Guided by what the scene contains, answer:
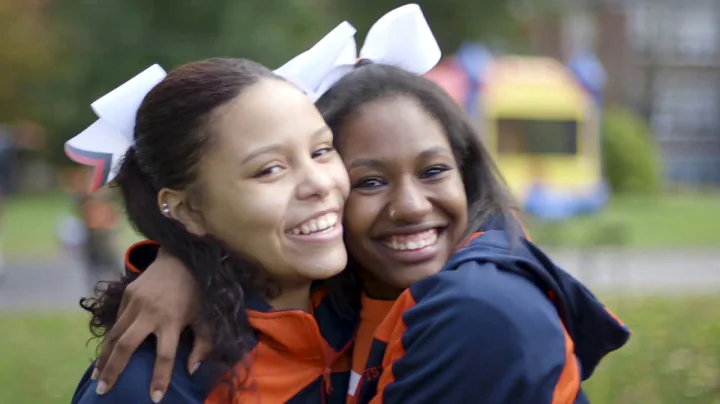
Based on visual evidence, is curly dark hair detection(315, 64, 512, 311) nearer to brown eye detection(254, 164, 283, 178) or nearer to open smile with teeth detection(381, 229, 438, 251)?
open smile with teeth detection(381, 229, 438, 251)

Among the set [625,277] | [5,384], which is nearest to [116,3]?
[625,277]

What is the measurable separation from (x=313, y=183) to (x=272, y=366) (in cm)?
44

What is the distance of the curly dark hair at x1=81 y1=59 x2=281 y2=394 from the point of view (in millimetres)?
2211

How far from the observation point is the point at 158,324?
2152mm

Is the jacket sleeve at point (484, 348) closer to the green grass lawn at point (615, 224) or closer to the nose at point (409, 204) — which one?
the nose at point (409, 204)

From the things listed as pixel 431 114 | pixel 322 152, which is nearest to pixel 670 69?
pixel 431 114

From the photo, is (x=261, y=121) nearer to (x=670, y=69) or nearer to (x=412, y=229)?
(x=412, y=229)

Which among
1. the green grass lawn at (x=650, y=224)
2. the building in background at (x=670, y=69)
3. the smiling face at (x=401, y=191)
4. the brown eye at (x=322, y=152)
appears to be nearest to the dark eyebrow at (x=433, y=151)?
the smiling face at (x=401, y=191)

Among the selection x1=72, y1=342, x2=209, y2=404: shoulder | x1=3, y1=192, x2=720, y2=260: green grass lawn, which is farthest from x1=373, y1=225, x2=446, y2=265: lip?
x1=3, y1=192, x2=720, y2=260: green grass lawn

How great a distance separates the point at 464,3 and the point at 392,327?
112 feet

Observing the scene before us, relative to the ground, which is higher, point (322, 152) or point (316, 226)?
point (322, 152)

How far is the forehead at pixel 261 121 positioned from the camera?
2.21 metres

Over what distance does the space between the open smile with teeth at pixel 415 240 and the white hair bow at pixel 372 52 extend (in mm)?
441

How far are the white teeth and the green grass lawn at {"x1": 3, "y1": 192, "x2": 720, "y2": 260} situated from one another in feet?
29.9
